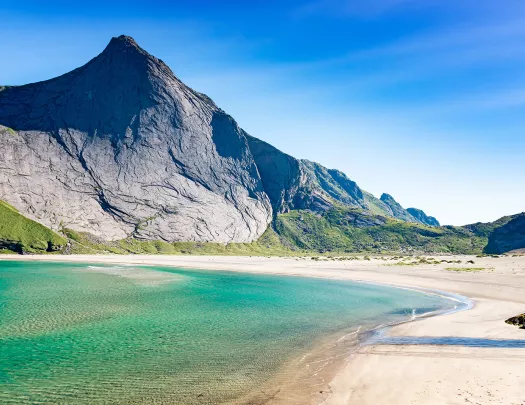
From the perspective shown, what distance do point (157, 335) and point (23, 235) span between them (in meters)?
116

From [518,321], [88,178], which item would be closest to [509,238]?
[518,321]

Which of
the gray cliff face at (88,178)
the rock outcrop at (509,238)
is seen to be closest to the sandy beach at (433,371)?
the gray cliff face at (88,178)

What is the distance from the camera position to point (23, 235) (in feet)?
385

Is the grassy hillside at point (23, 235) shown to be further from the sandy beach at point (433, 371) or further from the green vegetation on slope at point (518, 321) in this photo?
the green vegetation on slope at point (518, 321)

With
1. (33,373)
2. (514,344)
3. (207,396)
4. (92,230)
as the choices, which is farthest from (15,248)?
(514,344)

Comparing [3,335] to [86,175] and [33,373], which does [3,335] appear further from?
[86,175]

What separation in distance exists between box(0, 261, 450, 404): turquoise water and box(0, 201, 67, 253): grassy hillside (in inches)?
3007

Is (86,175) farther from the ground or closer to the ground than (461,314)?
farther from the ground

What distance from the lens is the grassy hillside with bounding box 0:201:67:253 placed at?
11294 cm

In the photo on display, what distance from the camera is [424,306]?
4159 cm

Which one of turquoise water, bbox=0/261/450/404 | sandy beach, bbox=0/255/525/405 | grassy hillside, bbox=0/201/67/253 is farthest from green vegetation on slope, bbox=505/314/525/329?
grassy hillside, bbox=0/201/67/253

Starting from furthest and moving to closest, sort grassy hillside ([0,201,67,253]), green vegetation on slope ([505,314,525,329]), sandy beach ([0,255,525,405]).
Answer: grassy hillside ([0,201,67,253]) → green vegetation on slope ([505,314,525,329]) → sandy beach ([0,255,525,405])

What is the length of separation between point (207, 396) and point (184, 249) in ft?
508

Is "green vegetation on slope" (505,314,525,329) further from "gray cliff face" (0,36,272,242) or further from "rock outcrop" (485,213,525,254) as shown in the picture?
"rock outcrop" (485,213,525,254)
